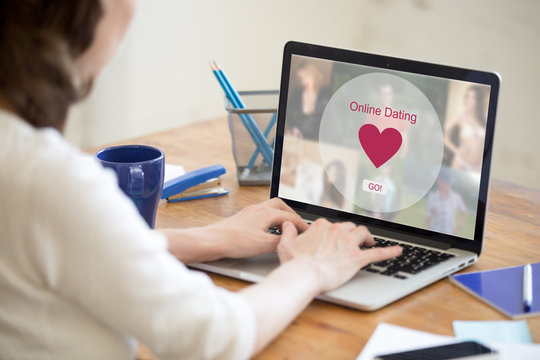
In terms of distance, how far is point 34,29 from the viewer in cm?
62

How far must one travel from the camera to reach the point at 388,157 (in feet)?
3.42

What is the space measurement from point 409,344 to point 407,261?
217 millimetres

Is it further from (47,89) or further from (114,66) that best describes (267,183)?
(114,66)

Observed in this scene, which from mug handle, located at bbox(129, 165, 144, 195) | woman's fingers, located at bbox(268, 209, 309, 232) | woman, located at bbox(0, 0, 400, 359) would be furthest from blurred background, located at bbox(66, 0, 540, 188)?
woman, located at bbox(0, 0, 400, 359)

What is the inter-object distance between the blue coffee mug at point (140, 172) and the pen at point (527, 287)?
60cm

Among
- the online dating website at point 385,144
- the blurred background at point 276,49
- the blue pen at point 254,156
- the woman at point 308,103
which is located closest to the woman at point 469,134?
the online dating website at point 385,144

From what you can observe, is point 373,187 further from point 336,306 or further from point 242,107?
point 242,107

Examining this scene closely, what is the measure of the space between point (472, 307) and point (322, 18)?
7.33ft

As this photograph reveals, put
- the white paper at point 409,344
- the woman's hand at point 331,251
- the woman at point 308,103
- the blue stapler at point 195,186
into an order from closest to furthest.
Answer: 1. the white paper at point 409,344
2. the woman's hand at point 331,251
3. the woman at point 308,103
4. the blue stapler at point 195,186

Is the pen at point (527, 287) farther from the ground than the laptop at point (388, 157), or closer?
closer

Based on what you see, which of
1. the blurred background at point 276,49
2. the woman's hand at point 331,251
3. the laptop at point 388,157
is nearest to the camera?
the woman's hand at point 331,251

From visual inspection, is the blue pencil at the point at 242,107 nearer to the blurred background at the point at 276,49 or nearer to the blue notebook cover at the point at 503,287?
the blue notebook cover at the point at 503,287

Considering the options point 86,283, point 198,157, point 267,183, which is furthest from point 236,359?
point 198,157

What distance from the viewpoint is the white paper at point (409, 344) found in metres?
0.75
